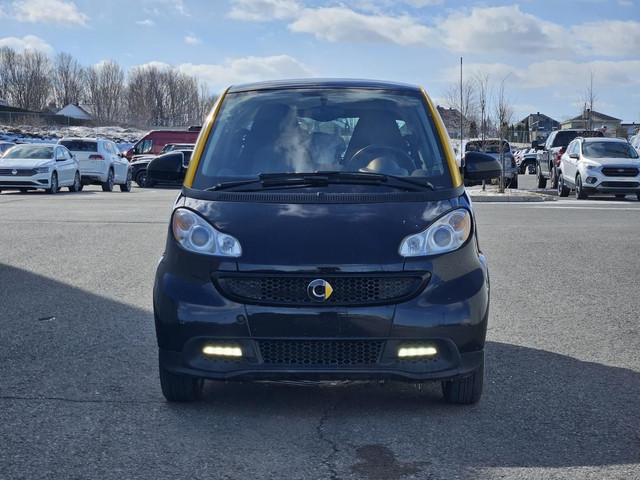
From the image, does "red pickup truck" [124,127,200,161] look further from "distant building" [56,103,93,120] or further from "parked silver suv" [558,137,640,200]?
"distant building" [56,103,93,120]

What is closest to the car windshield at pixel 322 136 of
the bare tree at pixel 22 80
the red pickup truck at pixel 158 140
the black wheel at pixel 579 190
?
the black wheel at pixel 579 190

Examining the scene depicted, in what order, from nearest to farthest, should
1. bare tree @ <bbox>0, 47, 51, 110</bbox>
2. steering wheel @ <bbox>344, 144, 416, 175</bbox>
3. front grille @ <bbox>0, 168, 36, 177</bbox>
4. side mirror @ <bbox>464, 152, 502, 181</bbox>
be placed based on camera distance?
steering wheel @ <bbox>344, 144, 416, 175</bbox> → side mirror @ <bbox>464, 152, 502, 181</bbox> → front grille @ <bbox>0, 168, 36, 177</bbox> → bare tree @ <bbox>0, 47, 51, 110</bbox>

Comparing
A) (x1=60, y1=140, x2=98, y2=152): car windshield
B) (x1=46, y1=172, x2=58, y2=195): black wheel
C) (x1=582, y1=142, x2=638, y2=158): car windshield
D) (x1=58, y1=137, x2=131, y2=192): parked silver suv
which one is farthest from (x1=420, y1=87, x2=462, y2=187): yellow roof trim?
(x1=60, y1=140, x2=98, y2=152): car windshield

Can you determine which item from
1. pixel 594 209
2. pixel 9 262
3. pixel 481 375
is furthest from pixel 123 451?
Result: pixel 594 209

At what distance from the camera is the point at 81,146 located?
3194cm

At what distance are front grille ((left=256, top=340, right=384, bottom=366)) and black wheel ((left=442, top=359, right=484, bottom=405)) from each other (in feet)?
1.81

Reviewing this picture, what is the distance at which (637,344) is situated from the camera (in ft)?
21.6

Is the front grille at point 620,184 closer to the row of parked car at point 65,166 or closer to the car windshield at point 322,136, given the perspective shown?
the row of parked car at point 65,166

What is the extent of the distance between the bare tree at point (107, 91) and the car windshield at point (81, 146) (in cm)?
13416

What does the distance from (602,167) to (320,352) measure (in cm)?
2243

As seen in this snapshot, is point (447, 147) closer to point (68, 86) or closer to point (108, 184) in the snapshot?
point (108, 184)

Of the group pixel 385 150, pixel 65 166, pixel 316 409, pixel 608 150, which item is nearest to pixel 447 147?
pixel 385 150

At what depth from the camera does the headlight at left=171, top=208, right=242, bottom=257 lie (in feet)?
15.1

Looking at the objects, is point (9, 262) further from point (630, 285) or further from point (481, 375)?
point (481, 375)
